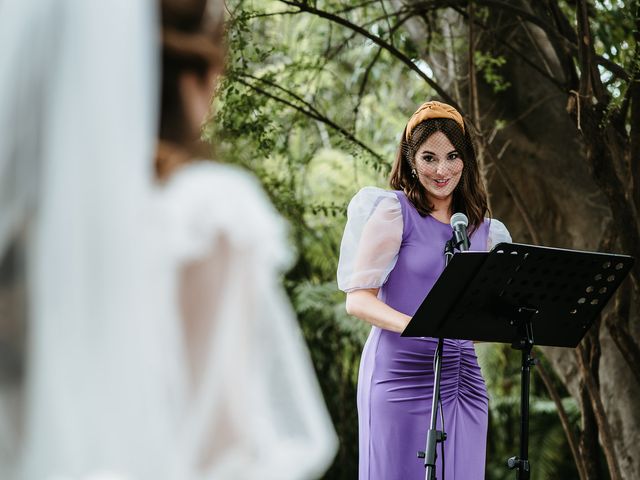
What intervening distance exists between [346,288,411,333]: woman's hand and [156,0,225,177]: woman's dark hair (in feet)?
6.56

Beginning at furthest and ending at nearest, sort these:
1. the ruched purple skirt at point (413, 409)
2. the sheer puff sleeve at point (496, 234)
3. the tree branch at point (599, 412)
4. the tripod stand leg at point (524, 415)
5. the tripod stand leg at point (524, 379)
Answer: the tree branch at point (599, 412) → the sheer puff sleeve at point (496, 234) → the ruched purple skirt at point (413, 409) → the tripod stand leg at point (524, 415) → the tripod stand leg at point (524, 379)

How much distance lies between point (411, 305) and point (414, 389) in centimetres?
28

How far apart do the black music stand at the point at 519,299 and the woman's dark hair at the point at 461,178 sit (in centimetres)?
54

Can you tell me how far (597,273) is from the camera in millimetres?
3303

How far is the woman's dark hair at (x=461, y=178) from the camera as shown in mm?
3719

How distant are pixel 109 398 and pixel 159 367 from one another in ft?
0.25

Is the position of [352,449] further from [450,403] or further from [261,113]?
[450,403]

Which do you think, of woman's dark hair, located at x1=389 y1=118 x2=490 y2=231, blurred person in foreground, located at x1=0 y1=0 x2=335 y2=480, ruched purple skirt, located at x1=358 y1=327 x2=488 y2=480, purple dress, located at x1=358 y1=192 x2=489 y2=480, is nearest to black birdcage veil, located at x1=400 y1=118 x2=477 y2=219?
woman's dark hair, located at x1=389 y1=118 x2=490 y2=231

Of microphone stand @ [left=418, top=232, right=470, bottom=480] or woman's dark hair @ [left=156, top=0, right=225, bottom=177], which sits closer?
woman's dark hair @ [left=156, top=0, right=225, bottom=177]

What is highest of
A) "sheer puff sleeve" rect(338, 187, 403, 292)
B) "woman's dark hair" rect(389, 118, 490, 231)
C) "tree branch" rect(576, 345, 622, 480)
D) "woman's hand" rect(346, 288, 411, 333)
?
"woman's dark hair" rect(389, 118, 490, 231)

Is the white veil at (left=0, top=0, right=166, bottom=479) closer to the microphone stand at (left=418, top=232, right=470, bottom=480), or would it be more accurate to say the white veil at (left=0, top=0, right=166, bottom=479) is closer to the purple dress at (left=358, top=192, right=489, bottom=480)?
the microphone stand at (left=418, top=232, right=470, bottom=480)

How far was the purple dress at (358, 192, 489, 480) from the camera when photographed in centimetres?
360

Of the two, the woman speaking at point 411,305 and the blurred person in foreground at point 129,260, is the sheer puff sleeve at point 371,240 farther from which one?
the blurred person in foreground at point 129,260

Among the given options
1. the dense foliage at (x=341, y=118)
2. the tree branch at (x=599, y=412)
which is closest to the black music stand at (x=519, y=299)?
the dense foliage at (x=341, y=118)
